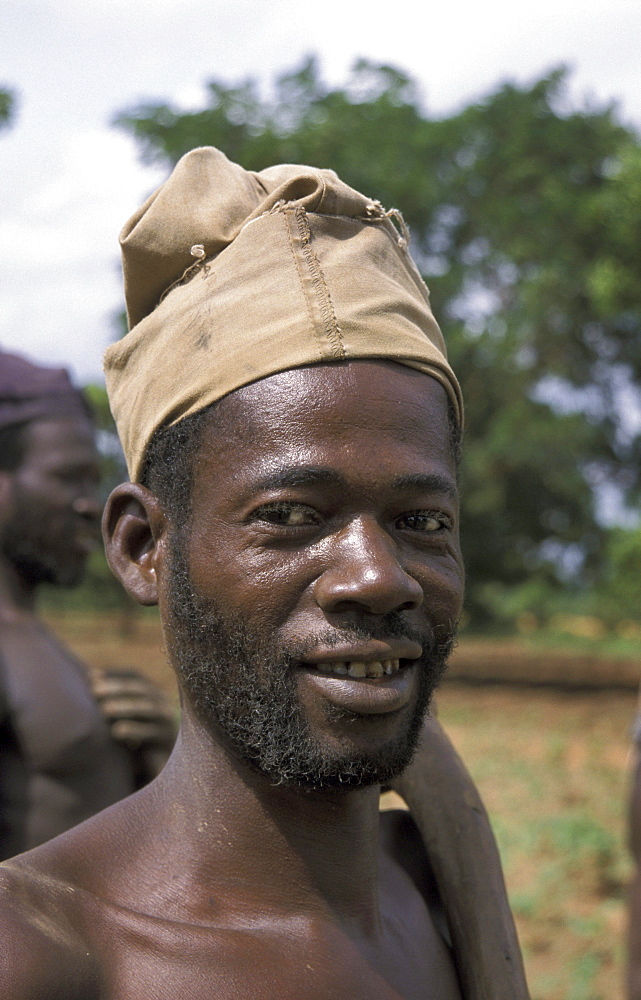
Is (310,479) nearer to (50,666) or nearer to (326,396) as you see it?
(326,396)

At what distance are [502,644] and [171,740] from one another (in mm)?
16186

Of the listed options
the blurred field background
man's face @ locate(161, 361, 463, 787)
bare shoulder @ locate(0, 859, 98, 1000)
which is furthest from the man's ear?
the blurred field background

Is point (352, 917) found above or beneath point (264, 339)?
beneath

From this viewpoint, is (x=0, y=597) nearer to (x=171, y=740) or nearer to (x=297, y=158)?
(x=171, y=740)

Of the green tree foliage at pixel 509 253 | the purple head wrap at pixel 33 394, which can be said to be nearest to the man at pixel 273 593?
the purple head wrap at pixel 33 394

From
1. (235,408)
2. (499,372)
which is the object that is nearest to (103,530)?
(235,408)

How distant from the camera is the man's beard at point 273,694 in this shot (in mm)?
1521

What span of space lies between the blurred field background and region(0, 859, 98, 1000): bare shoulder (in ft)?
15.3

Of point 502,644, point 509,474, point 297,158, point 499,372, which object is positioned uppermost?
point 297,158

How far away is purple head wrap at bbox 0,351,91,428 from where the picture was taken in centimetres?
348

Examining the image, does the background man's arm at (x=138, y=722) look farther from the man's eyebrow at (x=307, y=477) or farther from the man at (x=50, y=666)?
the man's eyebrow at (x=307, y=477)

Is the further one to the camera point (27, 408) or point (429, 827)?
point (27, 408)

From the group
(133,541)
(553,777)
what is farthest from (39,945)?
(553,777)

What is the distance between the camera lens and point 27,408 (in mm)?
3492
